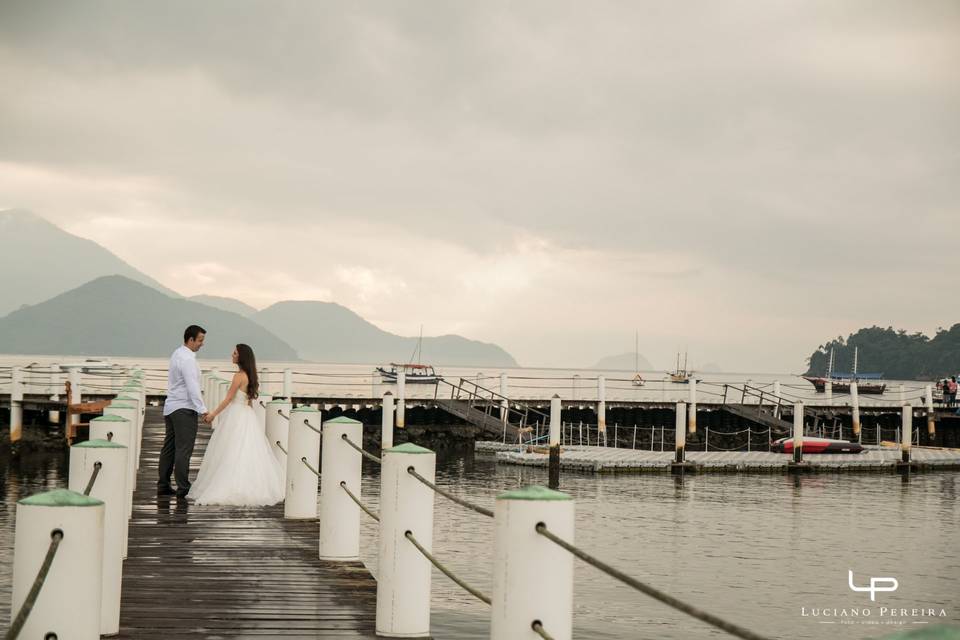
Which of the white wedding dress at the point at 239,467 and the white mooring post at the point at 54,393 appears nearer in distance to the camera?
the white wedding dress at the point at 239,467

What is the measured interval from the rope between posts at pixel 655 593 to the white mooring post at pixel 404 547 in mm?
1993

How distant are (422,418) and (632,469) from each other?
11.6 m

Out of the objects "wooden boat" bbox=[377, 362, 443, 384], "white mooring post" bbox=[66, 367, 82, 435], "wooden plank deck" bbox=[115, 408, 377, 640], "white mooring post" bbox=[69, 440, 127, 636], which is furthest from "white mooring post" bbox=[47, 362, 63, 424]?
"white mooring post" bbox=[69, 440, 127, 636]

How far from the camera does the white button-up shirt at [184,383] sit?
12.1 m

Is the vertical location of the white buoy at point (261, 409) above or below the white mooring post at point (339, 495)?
above

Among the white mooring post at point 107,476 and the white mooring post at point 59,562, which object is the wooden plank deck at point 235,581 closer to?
the white mooring post at point 107,476

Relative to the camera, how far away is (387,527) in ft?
21.5

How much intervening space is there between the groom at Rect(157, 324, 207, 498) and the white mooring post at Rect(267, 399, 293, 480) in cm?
145

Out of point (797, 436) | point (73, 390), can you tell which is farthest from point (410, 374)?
point (73, 390)

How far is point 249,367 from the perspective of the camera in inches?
489

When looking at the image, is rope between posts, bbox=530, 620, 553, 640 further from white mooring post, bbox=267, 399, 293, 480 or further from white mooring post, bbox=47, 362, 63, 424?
white mooring post, bbox=47, 362, 63, 424

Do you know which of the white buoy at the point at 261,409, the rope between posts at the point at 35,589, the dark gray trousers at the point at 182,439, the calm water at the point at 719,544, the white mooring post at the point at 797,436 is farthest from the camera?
the white mooring post at the point at 797,436

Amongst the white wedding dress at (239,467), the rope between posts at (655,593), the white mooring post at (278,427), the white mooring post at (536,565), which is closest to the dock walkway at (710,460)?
the white mooring post at (278,427)

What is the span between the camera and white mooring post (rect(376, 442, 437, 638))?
253 inches
